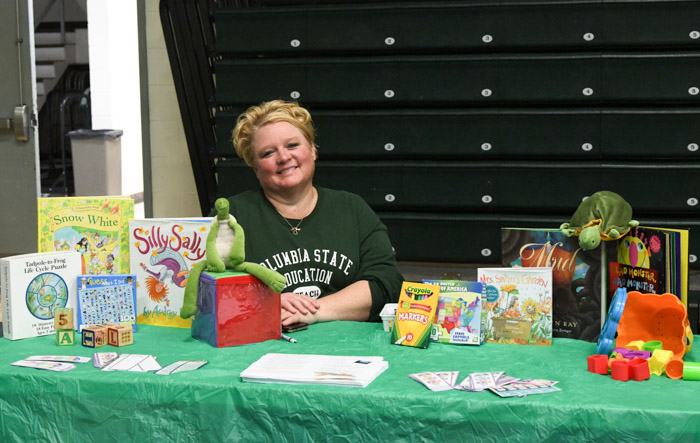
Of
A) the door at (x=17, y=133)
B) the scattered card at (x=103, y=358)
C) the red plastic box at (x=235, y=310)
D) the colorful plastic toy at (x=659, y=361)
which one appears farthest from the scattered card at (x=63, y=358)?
the door at (x=17, y=133)

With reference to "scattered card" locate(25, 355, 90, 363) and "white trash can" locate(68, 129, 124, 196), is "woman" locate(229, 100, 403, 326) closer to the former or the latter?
"scattered card" locate(25, 355, 90, 363)

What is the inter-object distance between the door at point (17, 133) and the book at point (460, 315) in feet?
11.8

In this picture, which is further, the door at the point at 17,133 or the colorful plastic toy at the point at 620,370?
the door at the point at 17,133

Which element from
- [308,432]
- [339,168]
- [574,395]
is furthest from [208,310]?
[339,168]

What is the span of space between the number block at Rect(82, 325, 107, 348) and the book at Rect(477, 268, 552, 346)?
0.78 meters

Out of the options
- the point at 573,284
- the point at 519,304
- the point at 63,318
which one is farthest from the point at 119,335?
the point at 573,284

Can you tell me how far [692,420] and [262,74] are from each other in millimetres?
2912

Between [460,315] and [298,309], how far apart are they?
382 millimetres

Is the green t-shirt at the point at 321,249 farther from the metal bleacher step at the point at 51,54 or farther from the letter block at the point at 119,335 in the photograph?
the metal bleacher step at the point at 51,54

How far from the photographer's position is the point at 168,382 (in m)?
1.40

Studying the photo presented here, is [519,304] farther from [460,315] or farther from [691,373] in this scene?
[691,373]

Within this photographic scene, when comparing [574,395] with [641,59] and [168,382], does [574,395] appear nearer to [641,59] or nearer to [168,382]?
[168,382]

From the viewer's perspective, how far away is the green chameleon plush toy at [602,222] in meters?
1.63

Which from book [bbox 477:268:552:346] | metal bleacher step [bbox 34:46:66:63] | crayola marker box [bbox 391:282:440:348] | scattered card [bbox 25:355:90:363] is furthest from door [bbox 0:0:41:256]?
metal bleacher step [bbox 34:46:66:63]
